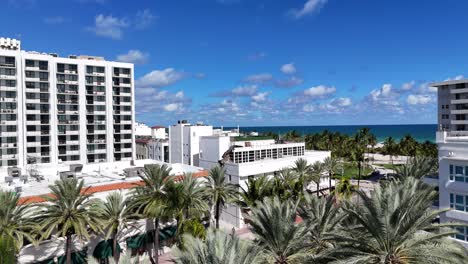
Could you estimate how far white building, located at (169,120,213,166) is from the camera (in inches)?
2643

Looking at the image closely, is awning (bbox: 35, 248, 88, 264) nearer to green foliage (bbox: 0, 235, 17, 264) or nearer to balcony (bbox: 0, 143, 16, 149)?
green foliage (bbox: 0, 235, 17, 264)

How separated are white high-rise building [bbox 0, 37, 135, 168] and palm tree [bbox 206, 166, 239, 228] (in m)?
45.3

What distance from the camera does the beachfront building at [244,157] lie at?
51.3m

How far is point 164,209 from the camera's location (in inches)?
1329

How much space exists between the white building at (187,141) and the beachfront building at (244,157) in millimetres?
3977

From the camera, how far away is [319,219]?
2452 centimetres

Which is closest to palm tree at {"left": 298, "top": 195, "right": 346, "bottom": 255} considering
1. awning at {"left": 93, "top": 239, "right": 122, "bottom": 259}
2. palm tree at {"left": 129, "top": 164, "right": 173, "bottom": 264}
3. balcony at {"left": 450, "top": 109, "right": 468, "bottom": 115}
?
palm tree at {"left": 129, "top": 164, "right": 173, "bottom": 264}

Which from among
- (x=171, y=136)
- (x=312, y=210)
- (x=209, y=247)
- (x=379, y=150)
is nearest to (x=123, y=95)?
(x=171, y=136)

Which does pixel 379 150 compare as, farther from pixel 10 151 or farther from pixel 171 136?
pixel 10 151

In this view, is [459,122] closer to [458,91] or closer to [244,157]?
[458,91]

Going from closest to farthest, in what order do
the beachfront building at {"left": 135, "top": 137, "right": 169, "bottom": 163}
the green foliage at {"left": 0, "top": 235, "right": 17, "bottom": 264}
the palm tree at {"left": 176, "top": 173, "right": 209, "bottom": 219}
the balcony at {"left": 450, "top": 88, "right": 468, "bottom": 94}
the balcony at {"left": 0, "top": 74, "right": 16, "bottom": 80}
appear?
the green foliage at {"left": 0, "top": 235, "right": 17, "bottom": 264}
the palm tree at {"left": 176, "top": 173, "right": 209, "bottom": 219}
the balcony at {"left": 0, "top": 74, "right": 16, "bottom": 80}
the beachfront building at {"left": 135, "top": 137, "right": 169, "bottom": 163}
the balcony at {"left": 450, "top": 88, "right": 468, "bottom": 94}

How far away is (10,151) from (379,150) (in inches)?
4832

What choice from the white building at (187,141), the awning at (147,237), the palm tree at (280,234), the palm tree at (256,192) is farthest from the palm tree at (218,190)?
the white building at (187,141)

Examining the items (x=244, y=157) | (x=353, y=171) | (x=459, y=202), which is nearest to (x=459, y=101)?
(x=353, y=171)
